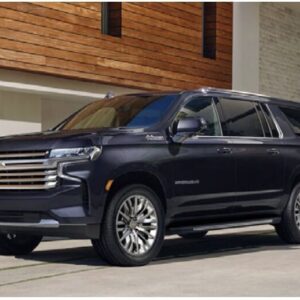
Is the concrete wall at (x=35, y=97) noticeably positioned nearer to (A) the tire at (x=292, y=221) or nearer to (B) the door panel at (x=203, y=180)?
(A) the tire at (x=292, y=221)

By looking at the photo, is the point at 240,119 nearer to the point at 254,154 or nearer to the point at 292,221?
the point at 254,154

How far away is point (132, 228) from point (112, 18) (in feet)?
32.5

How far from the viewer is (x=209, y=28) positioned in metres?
20.8

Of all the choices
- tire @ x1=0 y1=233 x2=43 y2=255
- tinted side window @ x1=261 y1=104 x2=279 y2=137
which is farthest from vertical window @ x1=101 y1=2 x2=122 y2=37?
tire @ x1=0 y1=233 x2=43 y2=255

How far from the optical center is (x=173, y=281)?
737cm

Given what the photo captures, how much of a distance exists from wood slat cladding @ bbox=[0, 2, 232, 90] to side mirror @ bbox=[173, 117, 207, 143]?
21.5ft

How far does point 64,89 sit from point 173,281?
9551 millimetres

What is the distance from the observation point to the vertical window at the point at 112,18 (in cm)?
1758

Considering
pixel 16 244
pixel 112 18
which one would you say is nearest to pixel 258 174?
pixel 16 244

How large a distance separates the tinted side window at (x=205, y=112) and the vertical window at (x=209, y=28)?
11.3 meters

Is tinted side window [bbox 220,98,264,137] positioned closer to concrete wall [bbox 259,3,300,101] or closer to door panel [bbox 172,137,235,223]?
door panel [bbox 172,137,235,223]

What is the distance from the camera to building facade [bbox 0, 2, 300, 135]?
1534 cm

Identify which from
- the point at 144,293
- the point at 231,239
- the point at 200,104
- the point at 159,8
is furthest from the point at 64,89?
the point at 144,293

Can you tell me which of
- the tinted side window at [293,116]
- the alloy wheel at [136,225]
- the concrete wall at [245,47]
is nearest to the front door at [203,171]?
the alloy wheel at [136,225]
